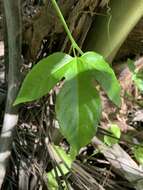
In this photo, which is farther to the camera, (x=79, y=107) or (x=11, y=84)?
(x=11, y=84)

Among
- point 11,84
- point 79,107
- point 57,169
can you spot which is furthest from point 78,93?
point 57,169

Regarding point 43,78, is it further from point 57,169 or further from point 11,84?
point 57,169

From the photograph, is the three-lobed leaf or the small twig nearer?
the three-lobed leaf

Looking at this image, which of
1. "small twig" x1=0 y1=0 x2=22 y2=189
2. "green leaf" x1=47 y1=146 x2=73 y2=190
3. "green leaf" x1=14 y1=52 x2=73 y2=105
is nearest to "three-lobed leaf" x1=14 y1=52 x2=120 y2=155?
"green leaf" x1=14 y1=52 x2=73 y2=105

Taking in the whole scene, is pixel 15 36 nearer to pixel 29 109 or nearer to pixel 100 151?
pixel 29 109

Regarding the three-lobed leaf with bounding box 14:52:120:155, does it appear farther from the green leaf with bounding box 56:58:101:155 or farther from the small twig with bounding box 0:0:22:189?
the small twig with bounding box 0:0:22:189

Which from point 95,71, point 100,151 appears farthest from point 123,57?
point 95,71
